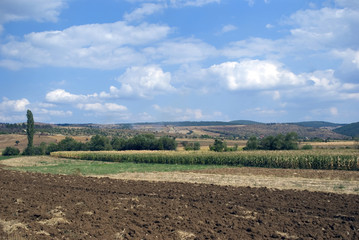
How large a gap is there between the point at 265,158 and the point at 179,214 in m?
30.8

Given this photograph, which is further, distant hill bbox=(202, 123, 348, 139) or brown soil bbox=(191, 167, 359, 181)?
distant hill bbox=(202, 123, 348, 139)

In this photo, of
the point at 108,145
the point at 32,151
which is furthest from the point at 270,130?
the point at 32,151

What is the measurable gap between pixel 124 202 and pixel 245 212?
5.76m

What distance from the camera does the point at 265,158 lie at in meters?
42.7

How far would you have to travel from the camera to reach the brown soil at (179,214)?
1115 cm

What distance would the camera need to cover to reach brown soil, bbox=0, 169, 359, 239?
11.1 metres

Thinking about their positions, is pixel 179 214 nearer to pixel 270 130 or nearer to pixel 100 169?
pixel 100 169

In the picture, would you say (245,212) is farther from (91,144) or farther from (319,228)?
(91,144)

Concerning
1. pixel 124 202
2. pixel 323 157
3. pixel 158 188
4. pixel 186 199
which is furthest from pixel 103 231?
pixel 323 157

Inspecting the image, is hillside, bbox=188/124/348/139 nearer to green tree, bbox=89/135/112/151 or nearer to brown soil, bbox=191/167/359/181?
green tree, bbox=89/135/112/151

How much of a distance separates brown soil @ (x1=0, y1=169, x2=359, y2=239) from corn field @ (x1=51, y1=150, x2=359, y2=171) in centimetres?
2005

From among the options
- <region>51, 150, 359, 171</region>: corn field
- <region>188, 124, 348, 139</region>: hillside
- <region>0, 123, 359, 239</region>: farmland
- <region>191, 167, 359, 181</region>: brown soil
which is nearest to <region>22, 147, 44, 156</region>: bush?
<region>51, 150, 359, 171</region>: corn field

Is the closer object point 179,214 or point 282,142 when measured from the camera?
point 179,214

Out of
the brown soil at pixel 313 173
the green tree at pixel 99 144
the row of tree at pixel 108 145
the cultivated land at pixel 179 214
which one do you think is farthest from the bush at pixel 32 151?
the cultivated land at pixel 179 214
